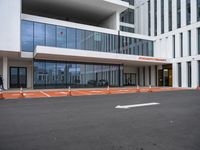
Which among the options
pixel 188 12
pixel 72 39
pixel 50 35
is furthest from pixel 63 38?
pixel 188 12

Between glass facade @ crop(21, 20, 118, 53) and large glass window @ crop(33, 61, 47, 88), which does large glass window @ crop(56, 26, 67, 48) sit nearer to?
glass facade @ crop(21, 20, 118, 53)

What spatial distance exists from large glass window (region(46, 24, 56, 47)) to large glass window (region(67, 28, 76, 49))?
6.54 ft

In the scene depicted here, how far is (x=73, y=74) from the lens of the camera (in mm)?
25422

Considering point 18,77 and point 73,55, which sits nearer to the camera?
point 73,55

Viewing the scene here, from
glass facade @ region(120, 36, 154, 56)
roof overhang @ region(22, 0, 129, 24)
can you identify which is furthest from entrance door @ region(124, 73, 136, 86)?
roof overhang @ region(22, 0, 129, 24)

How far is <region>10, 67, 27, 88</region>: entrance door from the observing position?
25.4 metres

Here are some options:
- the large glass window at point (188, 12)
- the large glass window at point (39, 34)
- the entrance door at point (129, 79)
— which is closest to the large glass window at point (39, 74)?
the large glass window at point (39, 34)

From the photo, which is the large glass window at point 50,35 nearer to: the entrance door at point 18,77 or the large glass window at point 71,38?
the large glass window at point 71,38

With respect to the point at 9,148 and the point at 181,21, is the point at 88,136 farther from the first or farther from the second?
the point at 181,21

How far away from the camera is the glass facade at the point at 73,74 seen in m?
23.2

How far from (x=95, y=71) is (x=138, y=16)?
19.1m

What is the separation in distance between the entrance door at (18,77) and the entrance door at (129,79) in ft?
59.3

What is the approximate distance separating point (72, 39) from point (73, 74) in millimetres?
5024

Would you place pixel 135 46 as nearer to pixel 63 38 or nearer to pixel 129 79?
pixel 129 79
